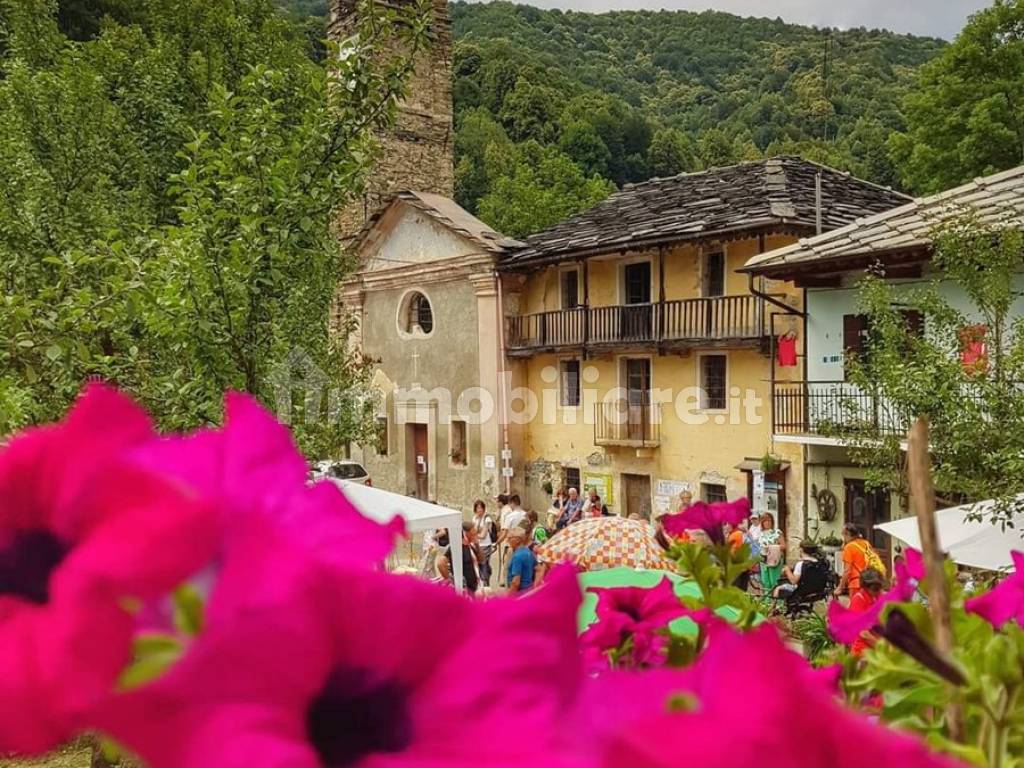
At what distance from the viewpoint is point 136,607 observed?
497 mm

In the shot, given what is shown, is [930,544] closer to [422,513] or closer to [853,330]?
[422,513]

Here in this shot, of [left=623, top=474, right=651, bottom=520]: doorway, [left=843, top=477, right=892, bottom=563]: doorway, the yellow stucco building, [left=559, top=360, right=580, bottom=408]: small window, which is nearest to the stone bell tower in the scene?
the yellow stucco building

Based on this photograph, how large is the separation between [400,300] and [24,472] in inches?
953

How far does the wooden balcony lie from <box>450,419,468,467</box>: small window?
8.27 ft

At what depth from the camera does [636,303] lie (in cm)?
1997

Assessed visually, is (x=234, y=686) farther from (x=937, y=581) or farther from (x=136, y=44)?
(x=136, y=44)

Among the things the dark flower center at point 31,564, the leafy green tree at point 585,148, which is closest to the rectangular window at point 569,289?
the dark flower center at point 31,564

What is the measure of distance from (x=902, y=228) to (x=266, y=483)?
1433 centimetres

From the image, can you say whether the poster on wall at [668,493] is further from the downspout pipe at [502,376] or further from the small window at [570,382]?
the downspout pipe at [502,376]

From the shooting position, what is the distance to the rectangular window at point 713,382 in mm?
18297

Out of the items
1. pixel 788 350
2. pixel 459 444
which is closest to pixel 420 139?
pixel 459 444

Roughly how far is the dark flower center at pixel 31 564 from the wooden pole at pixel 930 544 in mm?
569

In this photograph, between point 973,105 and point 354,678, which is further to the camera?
point 973,105

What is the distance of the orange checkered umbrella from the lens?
8.83m
